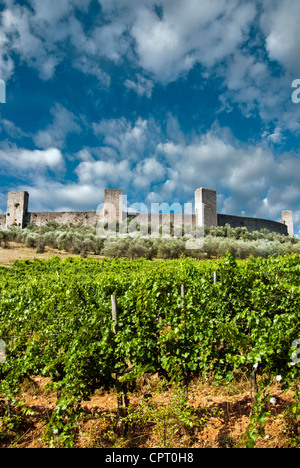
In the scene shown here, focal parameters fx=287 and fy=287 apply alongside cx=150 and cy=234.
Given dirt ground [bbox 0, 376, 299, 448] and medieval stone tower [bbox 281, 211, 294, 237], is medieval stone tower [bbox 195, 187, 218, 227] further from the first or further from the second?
dirt ground [bbox 0, 376, 299, 448]

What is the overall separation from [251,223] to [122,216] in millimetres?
13821

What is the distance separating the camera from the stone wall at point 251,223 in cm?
2868

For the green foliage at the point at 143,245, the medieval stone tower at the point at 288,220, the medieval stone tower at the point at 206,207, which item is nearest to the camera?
the green foliage at the point at 143,245

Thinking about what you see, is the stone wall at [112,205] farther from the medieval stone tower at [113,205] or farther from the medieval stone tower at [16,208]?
the medieval stone tower at [16,208]

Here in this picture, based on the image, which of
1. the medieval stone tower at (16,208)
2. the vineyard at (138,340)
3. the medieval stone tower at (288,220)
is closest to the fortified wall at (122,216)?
the medieval stone tower at (16,208)

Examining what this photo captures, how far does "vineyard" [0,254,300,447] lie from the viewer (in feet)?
9.32

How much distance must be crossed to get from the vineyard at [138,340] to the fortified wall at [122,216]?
20.9 m

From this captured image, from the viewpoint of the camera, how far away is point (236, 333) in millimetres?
2963

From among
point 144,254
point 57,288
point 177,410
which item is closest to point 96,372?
point 177,410

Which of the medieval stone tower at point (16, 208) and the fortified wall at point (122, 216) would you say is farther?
the medieval stone tower at point (16, 208)

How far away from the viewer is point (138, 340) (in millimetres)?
2900

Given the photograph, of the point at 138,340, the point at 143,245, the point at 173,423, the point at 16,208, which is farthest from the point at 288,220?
the point at 138,340

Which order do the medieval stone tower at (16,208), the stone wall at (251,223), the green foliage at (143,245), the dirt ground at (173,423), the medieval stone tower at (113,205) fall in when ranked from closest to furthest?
the dirt ground at (173,423) < the green foliage at (143,245) < the medieval stone tower at (113,205) < the stone wall at (251,223) < the medieval stone tower at (16,208)

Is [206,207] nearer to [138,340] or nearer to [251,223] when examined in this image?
[251,223]
